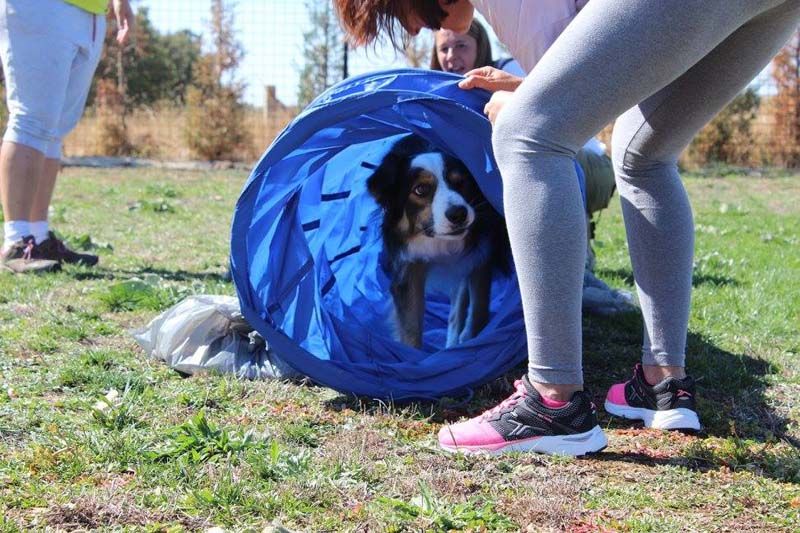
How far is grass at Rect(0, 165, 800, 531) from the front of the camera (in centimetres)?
209

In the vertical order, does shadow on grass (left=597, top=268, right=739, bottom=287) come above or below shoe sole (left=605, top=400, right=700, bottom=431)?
above

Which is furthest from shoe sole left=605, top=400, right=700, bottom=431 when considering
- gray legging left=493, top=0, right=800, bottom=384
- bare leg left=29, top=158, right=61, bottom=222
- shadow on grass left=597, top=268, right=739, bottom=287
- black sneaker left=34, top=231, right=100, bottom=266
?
bare leg left=29, top=158, right=61, bottom=222

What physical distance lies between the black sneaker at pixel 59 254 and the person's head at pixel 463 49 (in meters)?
2.39

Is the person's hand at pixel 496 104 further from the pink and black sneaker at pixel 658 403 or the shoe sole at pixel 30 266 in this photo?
the shoe sole at pixel 30 266

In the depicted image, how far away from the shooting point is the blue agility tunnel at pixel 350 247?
299 cm

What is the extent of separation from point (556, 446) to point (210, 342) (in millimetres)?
1486

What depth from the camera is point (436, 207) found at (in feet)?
12.2

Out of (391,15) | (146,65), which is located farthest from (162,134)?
(391,15)

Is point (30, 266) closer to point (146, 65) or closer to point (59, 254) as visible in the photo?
point (59, 254)

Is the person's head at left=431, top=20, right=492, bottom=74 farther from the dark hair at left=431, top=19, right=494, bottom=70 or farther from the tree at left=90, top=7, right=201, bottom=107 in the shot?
the tree at left=90, top=7, right=201, bottom=107

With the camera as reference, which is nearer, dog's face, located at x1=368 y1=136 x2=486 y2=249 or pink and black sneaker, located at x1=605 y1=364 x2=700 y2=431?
pink and black sneaker, located at x1=605 y1=364 x2=700 y2=431

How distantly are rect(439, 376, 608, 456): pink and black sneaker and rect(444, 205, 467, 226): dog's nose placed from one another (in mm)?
1266

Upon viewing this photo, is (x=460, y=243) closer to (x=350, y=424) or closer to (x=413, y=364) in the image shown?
(x=413, y=364)

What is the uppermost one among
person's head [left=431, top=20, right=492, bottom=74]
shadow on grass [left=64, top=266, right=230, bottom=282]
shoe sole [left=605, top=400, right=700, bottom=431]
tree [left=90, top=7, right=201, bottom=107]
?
tree [left=90, top=7, right=201, bottom=107]
